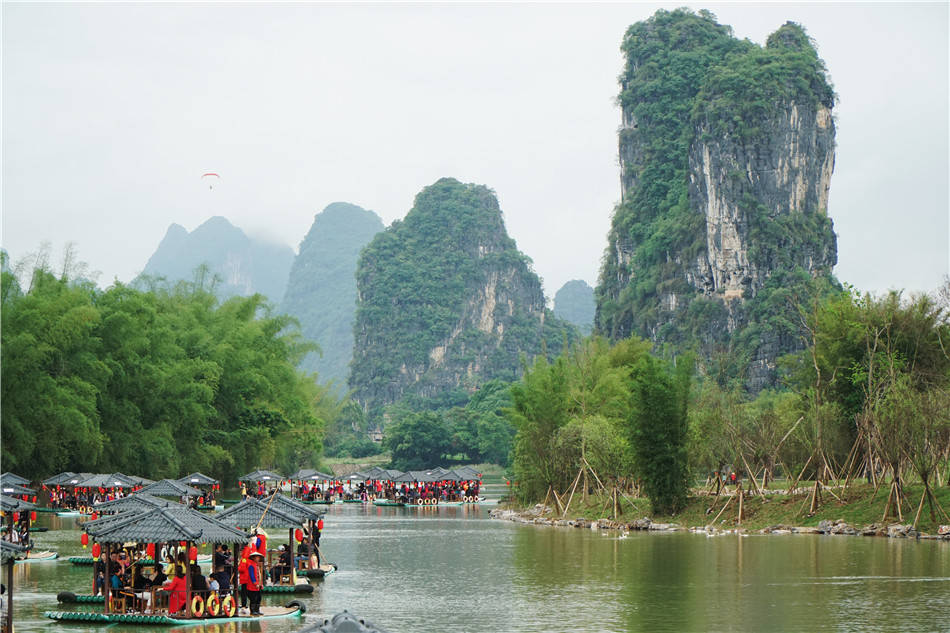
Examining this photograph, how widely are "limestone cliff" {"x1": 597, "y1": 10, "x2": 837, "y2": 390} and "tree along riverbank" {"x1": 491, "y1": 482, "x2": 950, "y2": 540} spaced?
53.2m

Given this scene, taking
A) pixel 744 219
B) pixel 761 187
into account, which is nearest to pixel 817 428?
pixel 744 219

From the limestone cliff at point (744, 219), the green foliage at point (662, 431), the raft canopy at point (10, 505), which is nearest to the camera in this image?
the raft canopy at point (10, 505)

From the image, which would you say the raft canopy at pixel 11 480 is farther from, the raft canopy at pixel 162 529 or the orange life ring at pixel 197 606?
the orange life ring at pixel 197 606

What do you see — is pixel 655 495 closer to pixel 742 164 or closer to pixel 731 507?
pixel 731 507

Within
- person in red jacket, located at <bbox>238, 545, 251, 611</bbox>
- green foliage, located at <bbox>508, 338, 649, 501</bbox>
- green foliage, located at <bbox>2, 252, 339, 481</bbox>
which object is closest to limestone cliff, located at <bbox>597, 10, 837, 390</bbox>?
green foliage, located at <bbox>2, 252, 339, 481</bbox>

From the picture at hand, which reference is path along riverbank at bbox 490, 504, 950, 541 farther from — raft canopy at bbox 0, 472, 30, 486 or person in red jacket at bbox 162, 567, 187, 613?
person in red jacket at bbox 162, 567, 187, 613

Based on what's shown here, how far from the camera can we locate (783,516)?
32.2 meters

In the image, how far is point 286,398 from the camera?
55.8 m

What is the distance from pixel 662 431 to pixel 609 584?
14.9 m

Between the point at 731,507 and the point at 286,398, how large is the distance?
90.7ft

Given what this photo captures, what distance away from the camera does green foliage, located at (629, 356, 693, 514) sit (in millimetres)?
34125

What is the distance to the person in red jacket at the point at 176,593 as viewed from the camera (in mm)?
15266

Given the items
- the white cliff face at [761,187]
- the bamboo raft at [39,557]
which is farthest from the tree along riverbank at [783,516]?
the white cliff face at [761,187]

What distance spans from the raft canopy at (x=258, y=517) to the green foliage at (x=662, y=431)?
1662cm
